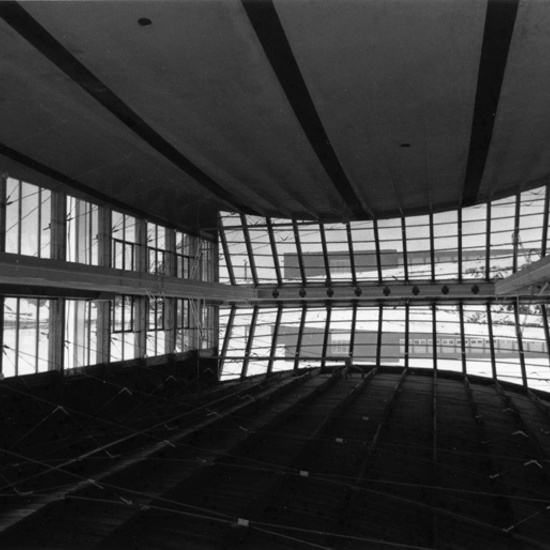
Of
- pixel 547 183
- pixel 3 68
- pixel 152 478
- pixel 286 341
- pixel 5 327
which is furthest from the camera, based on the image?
pixel 286 341

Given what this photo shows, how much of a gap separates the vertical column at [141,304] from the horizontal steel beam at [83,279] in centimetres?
329

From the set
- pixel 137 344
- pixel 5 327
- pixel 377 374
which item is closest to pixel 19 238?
pixel 5 327

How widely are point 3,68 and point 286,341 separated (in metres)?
16.6

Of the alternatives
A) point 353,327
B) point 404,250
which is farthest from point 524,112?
point 353,327

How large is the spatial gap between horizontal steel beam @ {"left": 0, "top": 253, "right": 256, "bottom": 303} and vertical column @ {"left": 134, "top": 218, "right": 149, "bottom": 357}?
3285 mm

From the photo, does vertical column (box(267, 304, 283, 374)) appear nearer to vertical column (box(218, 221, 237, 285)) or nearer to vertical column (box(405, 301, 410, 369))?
vertical column (box(218, 221, 237, 285))

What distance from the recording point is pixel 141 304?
57.8ft

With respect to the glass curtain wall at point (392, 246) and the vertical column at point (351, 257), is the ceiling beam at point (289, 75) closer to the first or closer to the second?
the glass curtain wall at point (392, 246)

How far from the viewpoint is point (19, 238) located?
1264cm

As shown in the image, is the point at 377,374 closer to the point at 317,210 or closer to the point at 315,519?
the point at 317,210

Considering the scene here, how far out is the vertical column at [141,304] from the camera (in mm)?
17312

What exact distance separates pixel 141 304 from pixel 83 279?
315 inches

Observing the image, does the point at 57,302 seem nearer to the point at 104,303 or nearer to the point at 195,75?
the point at 104,303

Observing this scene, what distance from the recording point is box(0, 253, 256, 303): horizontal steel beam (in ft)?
26.6
